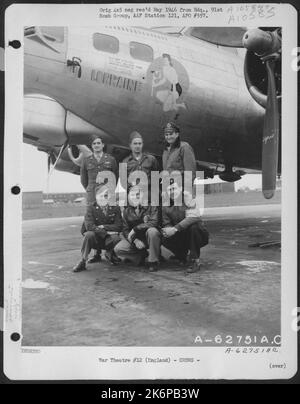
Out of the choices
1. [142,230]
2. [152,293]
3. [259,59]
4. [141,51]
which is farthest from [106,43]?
[152,293]

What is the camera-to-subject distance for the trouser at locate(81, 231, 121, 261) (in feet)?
4.13

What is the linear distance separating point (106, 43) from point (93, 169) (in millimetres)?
477

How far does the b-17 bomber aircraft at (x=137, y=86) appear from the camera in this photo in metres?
1.22

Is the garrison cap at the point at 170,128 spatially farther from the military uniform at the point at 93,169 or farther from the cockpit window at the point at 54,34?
the cockpit window at the point at 54,34

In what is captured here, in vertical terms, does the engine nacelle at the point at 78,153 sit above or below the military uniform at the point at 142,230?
above

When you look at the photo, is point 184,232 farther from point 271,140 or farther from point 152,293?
point 271,140

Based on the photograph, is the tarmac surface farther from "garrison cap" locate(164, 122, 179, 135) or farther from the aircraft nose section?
the aircraft nose section

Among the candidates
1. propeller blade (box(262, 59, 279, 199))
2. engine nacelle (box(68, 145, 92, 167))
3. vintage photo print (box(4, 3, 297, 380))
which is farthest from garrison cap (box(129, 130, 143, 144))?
propeller blade (box(262, 59, 279, 199))

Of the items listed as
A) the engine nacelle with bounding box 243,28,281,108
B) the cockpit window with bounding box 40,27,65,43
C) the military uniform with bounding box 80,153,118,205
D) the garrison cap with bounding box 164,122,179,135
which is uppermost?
the cockpit window with bounding box 40,27,65,43

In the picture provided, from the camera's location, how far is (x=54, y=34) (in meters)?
1.21

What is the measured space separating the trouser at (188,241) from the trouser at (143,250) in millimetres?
36

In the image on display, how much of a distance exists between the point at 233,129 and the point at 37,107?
2.63 ft

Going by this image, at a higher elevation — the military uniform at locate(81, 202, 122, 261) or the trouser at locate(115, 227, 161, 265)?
the military uniform at locate(81, 202, 122, 261)

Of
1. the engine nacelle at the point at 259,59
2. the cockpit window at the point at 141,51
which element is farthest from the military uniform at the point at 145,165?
the engine nacelle at the point at 259,59
